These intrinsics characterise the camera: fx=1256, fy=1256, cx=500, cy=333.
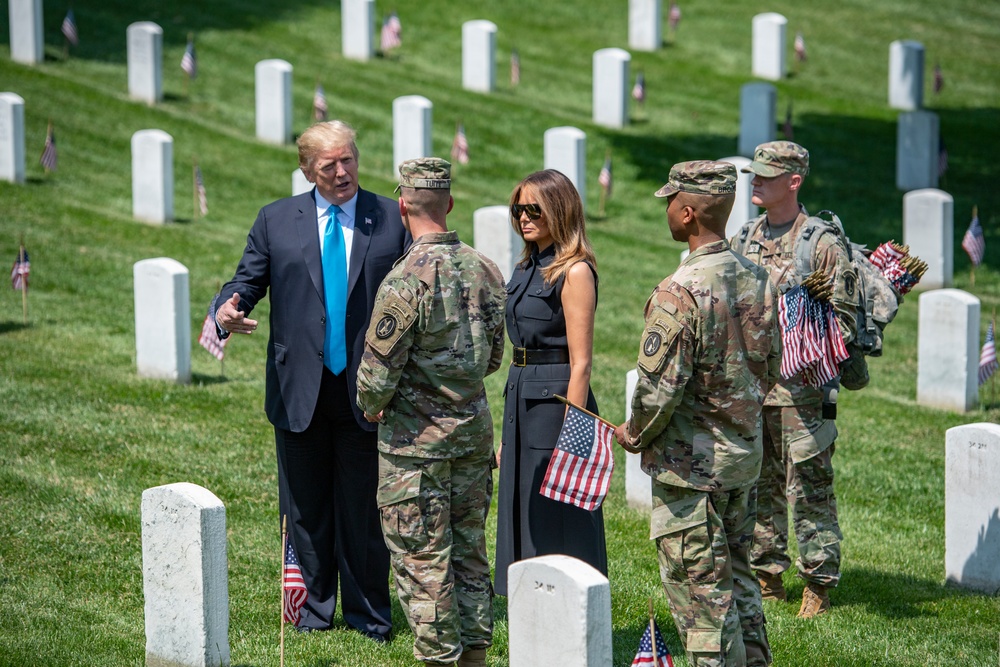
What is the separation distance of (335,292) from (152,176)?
9.12 m

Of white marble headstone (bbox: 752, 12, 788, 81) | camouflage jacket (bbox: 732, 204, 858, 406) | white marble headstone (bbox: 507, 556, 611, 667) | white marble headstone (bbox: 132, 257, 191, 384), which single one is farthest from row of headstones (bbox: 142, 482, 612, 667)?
white marble headstone (bbox: 752, 12, 788, 81)

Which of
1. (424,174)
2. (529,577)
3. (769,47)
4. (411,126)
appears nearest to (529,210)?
(424,174)

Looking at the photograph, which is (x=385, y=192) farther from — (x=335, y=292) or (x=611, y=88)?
(x=335, y=292)

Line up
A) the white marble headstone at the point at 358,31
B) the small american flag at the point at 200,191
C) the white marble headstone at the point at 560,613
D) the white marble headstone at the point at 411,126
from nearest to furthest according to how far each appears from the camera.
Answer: the white marble headstone at the point at 560,613 → the small american flag at the point at 200,191 → the white marble headstone at the point at 411,126 → the white marble headstone at the point at 358,31

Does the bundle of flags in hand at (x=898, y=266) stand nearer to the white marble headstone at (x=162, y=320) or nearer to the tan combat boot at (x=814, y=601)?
the tan combat boot at (x=814, y=601)

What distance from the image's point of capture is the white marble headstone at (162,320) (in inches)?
380

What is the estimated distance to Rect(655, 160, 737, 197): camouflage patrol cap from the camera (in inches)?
192

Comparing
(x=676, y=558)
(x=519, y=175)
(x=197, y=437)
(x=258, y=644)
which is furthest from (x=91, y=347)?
(x=519, y=175)

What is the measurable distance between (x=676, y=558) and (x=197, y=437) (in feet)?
15.2

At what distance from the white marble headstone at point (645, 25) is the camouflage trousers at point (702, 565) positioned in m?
19.1

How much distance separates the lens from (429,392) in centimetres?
510

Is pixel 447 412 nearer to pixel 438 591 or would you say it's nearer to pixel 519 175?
pixel 438 591

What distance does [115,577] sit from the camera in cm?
651

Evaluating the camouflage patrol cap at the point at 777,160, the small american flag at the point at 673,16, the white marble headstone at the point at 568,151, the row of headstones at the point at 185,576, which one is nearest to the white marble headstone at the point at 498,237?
the white marble headstone at the point at 568,151
